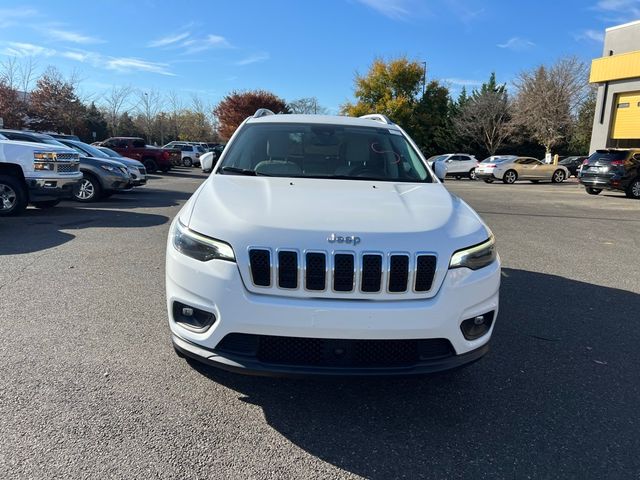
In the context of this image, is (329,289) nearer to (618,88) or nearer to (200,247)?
(200,247)

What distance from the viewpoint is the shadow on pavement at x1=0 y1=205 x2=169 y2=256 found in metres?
7.28

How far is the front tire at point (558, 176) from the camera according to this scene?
2817cm

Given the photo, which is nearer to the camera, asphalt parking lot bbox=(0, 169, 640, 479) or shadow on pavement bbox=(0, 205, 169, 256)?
asphalt parking lot bbox=(0, 169, 640, 479)

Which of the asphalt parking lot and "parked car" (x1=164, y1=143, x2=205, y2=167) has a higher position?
"parked car" (x1=164, y1=143, x2=205, y2=167)

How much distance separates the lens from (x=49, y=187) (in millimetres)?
9781

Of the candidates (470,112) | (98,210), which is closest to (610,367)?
(98,210)

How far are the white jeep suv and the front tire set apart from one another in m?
28.5

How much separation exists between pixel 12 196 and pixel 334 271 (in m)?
9.44

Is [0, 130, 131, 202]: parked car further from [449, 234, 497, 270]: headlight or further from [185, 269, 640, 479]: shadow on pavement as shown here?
[449, 234, 497, 270]: headlight

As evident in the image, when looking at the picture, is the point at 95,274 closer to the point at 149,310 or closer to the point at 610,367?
the point at 149,310

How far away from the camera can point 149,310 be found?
451 cm

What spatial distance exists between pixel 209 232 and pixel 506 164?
26.8 meters

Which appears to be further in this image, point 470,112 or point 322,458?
point 470,112

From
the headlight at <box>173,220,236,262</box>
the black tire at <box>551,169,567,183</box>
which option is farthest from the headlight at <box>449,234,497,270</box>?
the black tire at <box>551,169,567,183</box>
